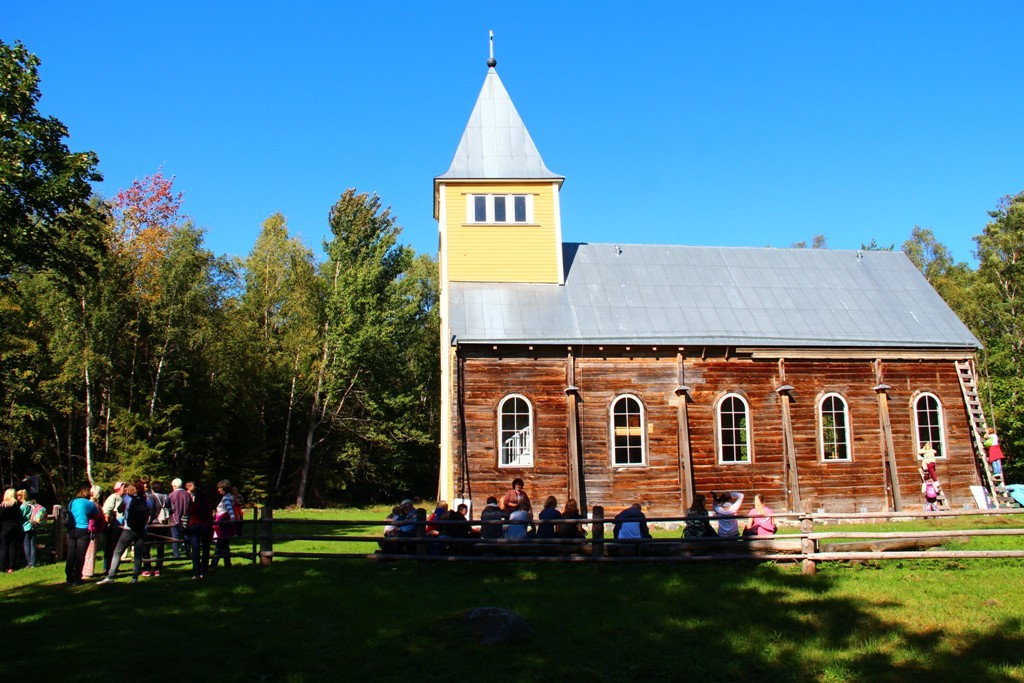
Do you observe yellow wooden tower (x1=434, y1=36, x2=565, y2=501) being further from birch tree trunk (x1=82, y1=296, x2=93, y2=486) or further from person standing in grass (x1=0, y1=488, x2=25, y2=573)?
birch tree trunk (x1=82, y1=296, x2=93, y2=486)

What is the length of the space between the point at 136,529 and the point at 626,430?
13934mm

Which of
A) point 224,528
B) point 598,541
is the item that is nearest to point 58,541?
point 224,528

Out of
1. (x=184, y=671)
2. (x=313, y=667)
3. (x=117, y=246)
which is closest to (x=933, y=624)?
(x=313, y=667)

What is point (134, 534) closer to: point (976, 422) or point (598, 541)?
point (598, 541)

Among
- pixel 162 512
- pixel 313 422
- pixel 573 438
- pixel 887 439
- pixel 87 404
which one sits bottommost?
pixel 162 512

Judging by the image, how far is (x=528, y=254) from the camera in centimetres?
2838

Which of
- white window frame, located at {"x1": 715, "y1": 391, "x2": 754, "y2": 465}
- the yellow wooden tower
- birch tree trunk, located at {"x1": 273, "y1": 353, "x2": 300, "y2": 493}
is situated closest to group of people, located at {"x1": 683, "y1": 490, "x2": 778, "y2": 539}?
white window frame, located at {"x1": 715, "y1": 391, "x2": 754, "y2": 465}

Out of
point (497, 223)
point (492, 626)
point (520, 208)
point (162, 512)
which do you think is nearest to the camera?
point (492, 626)

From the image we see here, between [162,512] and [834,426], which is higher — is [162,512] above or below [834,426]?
below

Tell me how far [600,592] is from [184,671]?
255 inches

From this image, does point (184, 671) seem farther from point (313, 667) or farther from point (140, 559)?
point (140, 559)

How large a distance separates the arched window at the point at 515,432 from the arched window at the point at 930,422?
12.1 meters

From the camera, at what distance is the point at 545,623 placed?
12.5 m

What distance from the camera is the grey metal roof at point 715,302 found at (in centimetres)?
2636
